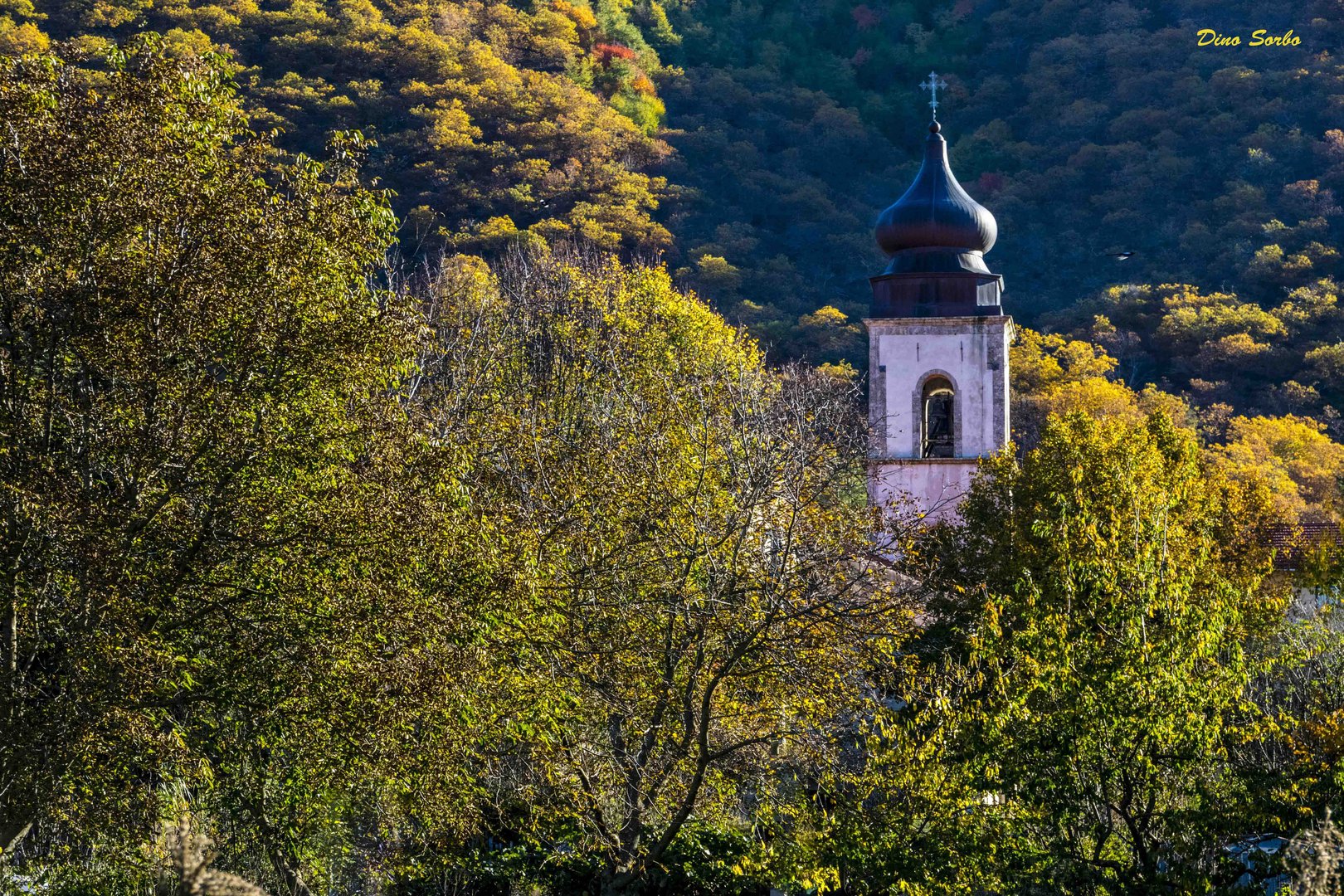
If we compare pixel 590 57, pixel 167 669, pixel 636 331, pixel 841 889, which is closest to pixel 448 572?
pixel 167 669

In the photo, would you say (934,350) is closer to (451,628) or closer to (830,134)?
(451,628)

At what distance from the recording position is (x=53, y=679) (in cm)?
1142

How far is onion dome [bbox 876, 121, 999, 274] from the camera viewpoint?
103 ft

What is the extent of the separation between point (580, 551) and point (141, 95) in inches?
221

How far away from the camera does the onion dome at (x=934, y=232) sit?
31.5 meters

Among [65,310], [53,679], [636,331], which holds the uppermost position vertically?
[636,331]

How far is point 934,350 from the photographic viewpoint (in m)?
30.9

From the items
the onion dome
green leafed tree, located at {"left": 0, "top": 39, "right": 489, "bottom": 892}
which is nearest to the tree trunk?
green leafed tree, located at {"left": 0, "top": 39, "right": 489, "bottom": 892}

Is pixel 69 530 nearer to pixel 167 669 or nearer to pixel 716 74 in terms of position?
pixel 167 669

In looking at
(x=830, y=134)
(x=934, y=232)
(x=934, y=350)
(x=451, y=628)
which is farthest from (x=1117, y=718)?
(x=830, y=134)

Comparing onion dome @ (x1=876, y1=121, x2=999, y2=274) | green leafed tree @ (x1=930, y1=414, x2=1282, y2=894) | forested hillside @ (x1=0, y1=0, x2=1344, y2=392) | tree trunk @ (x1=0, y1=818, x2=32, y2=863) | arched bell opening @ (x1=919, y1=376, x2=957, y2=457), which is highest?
forested hillside @ (x1=0, y1=0, x2=1344, y2=392)

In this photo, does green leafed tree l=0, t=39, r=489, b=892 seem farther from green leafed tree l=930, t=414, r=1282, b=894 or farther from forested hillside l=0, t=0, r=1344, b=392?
forested hillside l=0, t=0, r=1344, b=392

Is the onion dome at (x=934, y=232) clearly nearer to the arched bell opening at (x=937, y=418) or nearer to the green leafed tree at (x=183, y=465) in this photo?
the arched bell opening at (x=937, y=418)

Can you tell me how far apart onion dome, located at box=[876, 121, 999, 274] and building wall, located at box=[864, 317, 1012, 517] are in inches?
51.1
